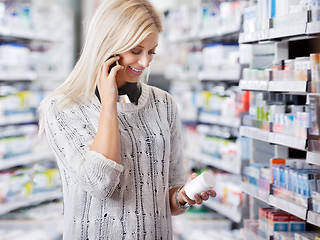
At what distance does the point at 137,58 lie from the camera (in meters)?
1.98

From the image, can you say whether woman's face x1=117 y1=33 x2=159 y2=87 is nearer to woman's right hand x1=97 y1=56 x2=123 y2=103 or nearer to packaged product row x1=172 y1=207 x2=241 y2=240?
woman's right hand x1=97 y1=56 x2=123 y2=103

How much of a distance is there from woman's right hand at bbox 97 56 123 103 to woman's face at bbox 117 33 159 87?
4cm

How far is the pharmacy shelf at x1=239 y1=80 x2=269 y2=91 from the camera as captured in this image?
267cm

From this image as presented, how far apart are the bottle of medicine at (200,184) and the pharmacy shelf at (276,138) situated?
0.62 metres

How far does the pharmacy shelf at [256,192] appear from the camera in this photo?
2.68 meters

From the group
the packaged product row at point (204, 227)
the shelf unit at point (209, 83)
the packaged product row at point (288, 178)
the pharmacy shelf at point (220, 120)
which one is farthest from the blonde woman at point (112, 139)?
the packaged product row at point (204, 227)

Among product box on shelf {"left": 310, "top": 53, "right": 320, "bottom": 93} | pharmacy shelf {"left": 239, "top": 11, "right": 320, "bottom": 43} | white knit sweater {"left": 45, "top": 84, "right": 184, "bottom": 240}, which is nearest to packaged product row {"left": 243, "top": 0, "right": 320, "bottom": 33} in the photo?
pharmacy shelf {"left": 239, "top": 11, "right": 320, "bottom": 43}

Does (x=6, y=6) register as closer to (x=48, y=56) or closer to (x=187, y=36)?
(x=48, y=56)

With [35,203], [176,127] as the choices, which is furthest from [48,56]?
[176,127]

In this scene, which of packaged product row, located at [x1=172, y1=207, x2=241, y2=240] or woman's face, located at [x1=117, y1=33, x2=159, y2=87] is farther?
packaged product row, located at [x1=172, y1=207, x2=241, y2=240]

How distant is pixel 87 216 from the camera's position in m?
1.95

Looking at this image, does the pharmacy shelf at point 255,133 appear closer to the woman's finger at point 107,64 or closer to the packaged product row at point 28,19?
the woman's finger at point 107,64

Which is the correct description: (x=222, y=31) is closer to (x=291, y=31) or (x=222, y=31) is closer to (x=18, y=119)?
(x=291, y=31)

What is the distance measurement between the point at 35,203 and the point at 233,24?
126 inches
